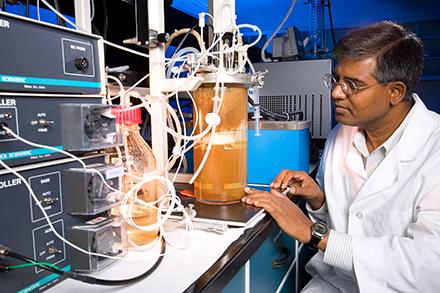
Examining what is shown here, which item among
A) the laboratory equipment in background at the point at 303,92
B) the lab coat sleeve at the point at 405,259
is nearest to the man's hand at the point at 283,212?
the lab coat sleeve at the point at 405,259

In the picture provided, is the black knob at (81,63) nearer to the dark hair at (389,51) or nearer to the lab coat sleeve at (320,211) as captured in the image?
the dark hair at (389,51)

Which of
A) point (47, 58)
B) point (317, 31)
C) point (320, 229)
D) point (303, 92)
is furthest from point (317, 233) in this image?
point (317, 31)

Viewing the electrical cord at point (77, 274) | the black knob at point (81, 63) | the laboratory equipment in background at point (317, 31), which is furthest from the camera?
the laboratory equipment in background at point (317, 31)

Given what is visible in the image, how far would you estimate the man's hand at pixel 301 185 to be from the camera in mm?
1150

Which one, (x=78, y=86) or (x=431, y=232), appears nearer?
(x=78, y=86)

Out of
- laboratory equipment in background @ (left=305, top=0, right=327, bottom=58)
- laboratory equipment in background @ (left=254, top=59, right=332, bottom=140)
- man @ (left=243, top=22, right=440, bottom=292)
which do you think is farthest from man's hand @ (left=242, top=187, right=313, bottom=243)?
laboratory equipment in background @ (left=305, top=0, right=327, bottom=58)

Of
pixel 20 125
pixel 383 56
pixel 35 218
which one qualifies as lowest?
pixel 35 218

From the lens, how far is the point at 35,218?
0.53m

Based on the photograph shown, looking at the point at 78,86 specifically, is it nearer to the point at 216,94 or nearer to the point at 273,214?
the point at 216,94

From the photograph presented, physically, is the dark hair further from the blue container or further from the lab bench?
the lab bench

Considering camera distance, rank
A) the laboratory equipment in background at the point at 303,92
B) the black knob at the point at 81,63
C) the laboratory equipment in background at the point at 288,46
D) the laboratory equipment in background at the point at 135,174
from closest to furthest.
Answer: the black knob at the point at 81,63 < the laboratory equipment in background at the point at 135,174 < the laboratory equipment in background at the point at 303,92 < the laboratory equipment in background at the point at 288,46

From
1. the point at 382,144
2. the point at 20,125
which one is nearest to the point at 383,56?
the point at 382,144

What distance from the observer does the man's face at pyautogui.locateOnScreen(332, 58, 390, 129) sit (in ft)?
3.55

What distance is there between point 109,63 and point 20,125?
1085 millimetres
